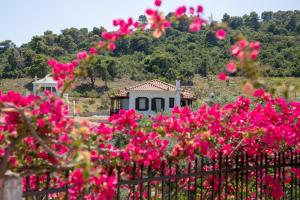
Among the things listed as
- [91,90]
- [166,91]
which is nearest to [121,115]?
[166,91]

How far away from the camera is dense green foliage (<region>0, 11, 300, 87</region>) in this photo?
70375 millimetres

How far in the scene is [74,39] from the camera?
327ft

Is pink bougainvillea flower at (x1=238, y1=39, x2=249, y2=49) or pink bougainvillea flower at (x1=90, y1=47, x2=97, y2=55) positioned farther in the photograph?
pink bougainvillea flower at (x1=90, y1=47, x2=97, y2=55)

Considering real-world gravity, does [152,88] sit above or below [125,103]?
above

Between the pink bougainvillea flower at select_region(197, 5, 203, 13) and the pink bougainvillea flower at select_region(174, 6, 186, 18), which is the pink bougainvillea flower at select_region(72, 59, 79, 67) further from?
Result: the pink bougainvillea flower at select_region(197, 5, 203, 13)

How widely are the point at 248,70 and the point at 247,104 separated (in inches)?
128

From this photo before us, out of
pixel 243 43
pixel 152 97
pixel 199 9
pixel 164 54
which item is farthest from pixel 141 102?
pixel 243 43

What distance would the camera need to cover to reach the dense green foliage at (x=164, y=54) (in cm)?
7038

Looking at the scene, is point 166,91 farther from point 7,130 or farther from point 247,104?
point 7,130

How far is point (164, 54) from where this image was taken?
3014 inches

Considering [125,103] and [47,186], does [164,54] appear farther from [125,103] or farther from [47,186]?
[47,186]

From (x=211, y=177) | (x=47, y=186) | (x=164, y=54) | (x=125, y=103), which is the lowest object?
(x=211, y=177)

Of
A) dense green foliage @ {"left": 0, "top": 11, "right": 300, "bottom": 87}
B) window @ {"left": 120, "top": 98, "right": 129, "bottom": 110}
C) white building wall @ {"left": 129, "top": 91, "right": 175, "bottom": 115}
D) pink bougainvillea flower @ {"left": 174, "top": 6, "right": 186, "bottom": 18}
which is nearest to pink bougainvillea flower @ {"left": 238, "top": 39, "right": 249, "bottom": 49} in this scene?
pink bougainvillea flower @ {"left": 174, "top": 6, "right": 186, "bottom": 18}

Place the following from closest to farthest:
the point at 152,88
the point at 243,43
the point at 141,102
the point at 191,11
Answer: the point at 243,43, the point at 191,11, the point at 152,88, the point at 141,102
